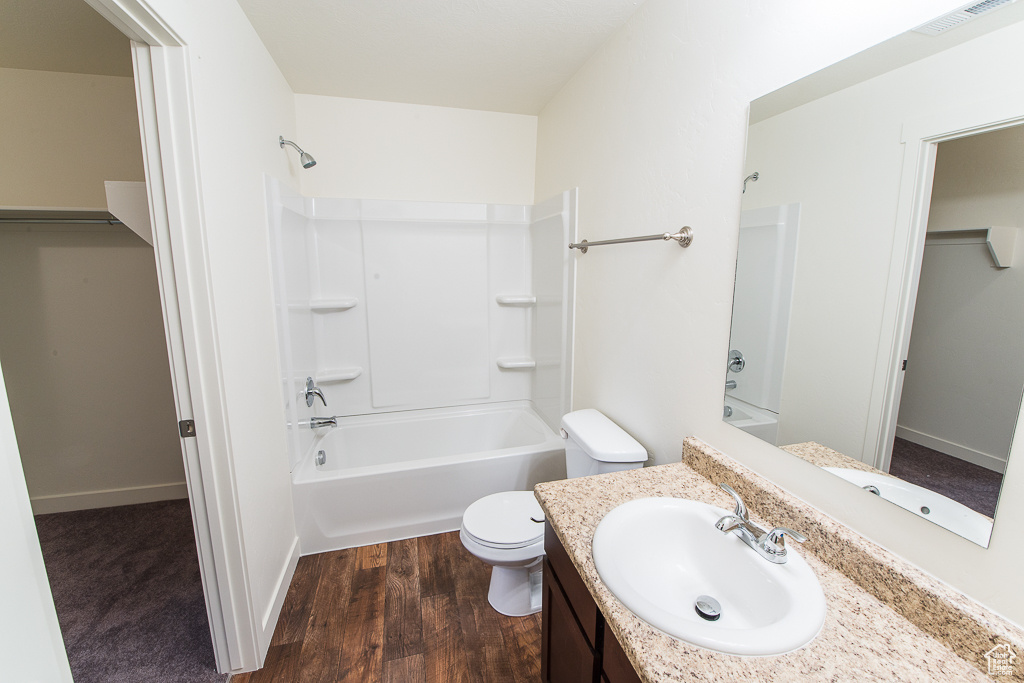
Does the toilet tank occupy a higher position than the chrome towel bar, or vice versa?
the chrome towel bar

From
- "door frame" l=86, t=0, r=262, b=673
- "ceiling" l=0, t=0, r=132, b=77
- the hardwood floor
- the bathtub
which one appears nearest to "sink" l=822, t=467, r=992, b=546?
the hardwood floor

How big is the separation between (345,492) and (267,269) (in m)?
1.10

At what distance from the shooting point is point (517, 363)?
9.50 feet

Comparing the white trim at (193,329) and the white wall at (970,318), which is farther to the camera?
the white trim at (193,329)

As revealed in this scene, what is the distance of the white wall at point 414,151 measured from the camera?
2.41m

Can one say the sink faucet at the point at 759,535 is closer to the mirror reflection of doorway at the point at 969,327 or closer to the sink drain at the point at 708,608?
the sink drain at the point at 708,608

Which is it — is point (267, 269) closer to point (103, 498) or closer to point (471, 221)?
point (471, 221)

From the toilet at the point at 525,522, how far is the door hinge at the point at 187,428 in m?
1.00

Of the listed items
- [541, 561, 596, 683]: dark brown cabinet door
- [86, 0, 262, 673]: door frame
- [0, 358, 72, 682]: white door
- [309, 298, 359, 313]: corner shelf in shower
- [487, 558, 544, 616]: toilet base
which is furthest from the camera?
[309, 298, 359, 313]: corner shelf in shower

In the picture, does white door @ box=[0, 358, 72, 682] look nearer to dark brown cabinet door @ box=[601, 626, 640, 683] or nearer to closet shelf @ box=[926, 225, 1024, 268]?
dark brown cabinet door @ box=[601, 626, 640, 683]

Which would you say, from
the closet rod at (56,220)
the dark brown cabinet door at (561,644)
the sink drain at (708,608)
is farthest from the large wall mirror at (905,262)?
the closet rod at (56,220)

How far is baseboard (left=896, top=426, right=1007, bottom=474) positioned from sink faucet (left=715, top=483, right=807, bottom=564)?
282mm

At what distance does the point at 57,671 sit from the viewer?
24.4 inches

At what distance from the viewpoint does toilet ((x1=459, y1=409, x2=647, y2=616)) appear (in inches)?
60.9
